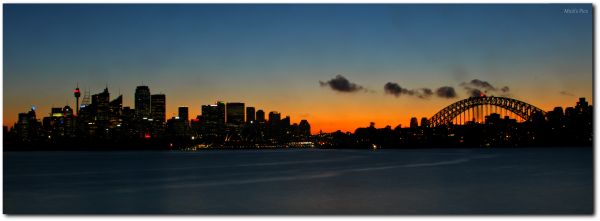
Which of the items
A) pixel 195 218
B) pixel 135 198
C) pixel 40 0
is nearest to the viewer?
pixel 40 0

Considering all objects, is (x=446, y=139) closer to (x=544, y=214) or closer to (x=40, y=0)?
(x=544, y=214)

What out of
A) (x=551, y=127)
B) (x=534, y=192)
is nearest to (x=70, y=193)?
(x=534, y=192)

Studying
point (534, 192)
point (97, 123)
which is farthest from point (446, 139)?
point (534, 192)

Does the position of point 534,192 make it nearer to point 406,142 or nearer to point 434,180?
point 434,180

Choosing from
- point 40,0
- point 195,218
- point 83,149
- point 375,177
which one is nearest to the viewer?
point 40,0

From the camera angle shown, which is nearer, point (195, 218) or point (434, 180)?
point (195, 218)

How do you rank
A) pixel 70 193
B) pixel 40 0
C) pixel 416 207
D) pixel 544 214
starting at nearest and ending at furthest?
1. pixel 40 0
2. pixel 544 214
3. pixel 416 207
4. pixel 70 193

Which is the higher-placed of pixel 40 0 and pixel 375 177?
pixel 40 0

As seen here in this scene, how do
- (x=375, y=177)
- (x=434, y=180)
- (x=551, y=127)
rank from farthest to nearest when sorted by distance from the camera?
(x=551, y=127)
(x=375, y=177)
(x=434, y=180)

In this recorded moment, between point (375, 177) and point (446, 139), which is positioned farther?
point (446, 139)
